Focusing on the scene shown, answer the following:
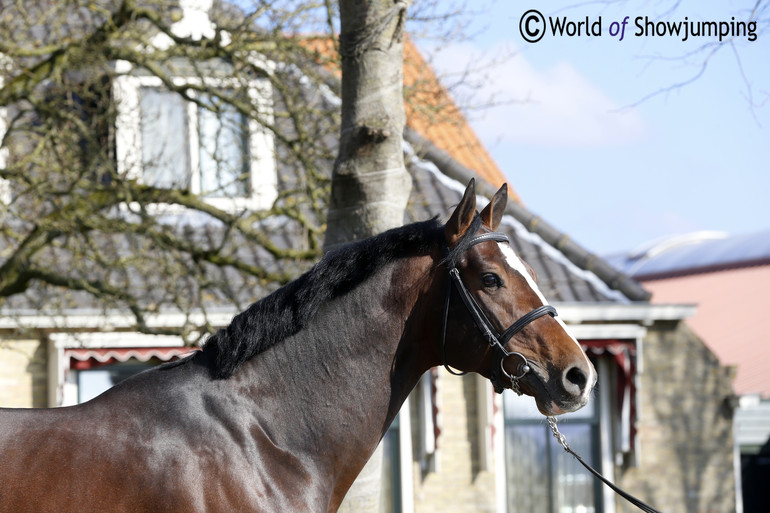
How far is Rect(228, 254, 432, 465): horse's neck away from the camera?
3250 millimetres

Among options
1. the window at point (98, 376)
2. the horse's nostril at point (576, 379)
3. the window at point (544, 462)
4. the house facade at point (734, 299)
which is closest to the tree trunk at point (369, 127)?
the horse's nostril at point (576, 379)

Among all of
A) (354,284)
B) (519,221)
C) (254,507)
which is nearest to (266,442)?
(254,507)

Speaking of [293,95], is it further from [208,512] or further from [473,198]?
[208,512]

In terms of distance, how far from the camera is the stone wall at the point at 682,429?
37.9 ft

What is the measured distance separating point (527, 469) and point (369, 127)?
25.2 feet

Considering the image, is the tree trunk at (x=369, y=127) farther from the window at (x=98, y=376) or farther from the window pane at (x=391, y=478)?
the window pane at (x=391, y=478)

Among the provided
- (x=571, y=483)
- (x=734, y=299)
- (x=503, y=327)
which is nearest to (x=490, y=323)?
(x=503, y=327)

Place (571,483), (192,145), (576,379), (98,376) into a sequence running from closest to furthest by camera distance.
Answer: (576,379) → (192,145) → (98,376) → (571,483)

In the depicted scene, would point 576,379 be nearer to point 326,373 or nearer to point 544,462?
point 326,373

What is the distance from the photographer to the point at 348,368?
130 inches

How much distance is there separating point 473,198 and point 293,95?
4.74 m

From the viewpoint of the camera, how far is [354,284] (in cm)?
335

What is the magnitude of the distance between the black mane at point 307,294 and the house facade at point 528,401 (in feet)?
21.8

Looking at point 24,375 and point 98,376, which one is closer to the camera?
point 24,375
